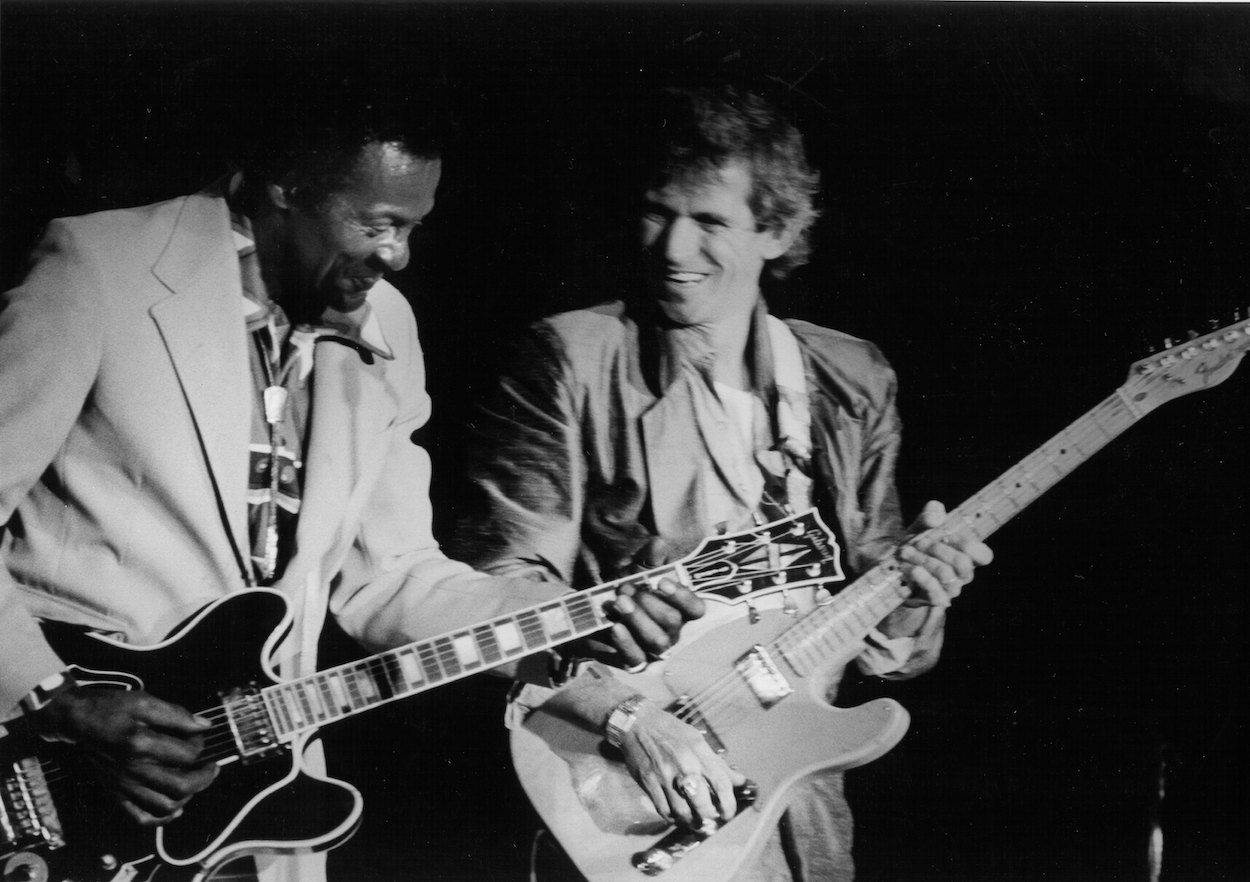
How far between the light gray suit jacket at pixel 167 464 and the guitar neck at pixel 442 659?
0.03m

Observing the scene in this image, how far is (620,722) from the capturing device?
1.61 metres

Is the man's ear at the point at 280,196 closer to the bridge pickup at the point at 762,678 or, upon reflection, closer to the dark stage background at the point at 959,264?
the dark stage background at the point at 959,264

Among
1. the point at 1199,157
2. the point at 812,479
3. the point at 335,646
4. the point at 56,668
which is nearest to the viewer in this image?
the point at 56,668

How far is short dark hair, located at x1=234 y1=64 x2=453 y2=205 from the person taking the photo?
1.66m

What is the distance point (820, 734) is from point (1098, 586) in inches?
24.1

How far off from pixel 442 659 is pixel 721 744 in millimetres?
484

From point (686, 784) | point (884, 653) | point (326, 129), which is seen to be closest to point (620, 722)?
point (686, 784)

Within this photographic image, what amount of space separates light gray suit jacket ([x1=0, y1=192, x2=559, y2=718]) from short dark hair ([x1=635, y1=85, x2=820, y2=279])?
2.06 ft

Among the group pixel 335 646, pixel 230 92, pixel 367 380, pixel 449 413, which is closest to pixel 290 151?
pixel 230 92

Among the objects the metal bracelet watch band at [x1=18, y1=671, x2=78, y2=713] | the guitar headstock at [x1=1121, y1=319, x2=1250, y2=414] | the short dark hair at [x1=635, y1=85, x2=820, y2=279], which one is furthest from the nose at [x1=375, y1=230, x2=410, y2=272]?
the guitar headstock at [x1=1121, y1=319, x2=1250, y2=414]

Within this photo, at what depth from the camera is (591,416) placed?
171 cm

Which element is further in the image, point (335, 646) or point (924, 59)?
point (924, 59)

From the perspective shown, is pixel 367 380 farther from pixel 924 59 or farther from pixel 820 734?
pixel 924 59

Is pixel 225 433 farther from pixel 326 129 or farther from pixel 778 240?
pixel 778 240
